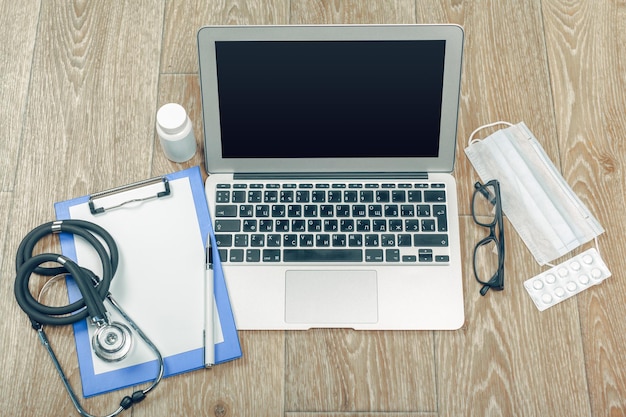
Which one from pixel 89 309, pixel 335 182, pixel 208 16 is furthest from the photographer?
pixel 208 16

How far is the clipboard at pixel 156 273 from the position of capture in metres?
0.90

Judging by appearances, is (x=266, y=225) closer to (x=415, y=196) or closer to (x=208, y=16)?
(x=415, y=196)

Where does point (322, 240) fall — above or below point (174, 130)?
below

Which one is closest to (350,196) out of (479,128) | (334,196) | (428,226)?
(334,196)

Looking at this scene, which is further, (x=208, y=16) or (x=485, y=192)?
(x=208, y=16)

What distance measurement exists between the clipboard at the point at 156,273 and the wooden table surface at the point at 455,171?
26 millimetres

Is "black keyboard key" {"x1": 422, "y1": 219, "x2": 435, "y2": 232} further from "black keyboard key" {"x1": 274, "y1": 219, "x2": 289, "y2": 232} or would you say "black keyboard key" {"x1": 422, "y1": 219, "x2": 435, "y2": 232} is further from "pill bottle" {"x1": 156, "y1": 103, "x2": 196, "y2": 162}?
"pill bottle" {"x1": 156, "y1": 103, "x2": 196, "y2": 162}

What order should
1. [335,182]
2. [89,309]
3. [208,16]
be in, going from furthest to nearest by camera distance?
1. [208,16]
2. [335,182]
3. [89,309]

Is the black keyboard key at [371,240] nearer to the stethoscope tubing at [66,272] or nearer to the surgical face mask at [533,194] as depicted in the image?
the surgical face mask at [533,194]

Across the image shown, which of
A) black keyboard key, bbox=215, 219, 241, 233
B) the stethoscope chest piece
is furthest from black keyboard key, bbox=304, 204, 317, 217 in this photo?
the stethoscope chest piece

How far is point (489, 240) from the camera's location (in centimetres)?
94

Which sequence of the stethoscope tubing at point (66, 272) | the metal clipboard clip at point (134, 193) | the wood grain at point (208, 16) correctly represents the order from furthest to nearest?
the wood grain at point (208, 16)
the metal clipboard clip at point (134, 193)
the stethoscope tubing at point (66, 272)

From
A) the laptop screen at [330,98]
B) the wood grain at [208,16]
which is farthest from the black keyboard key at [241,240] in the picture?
the wood grain at [208,16]

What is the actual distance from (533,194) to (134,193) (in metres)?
0.62
